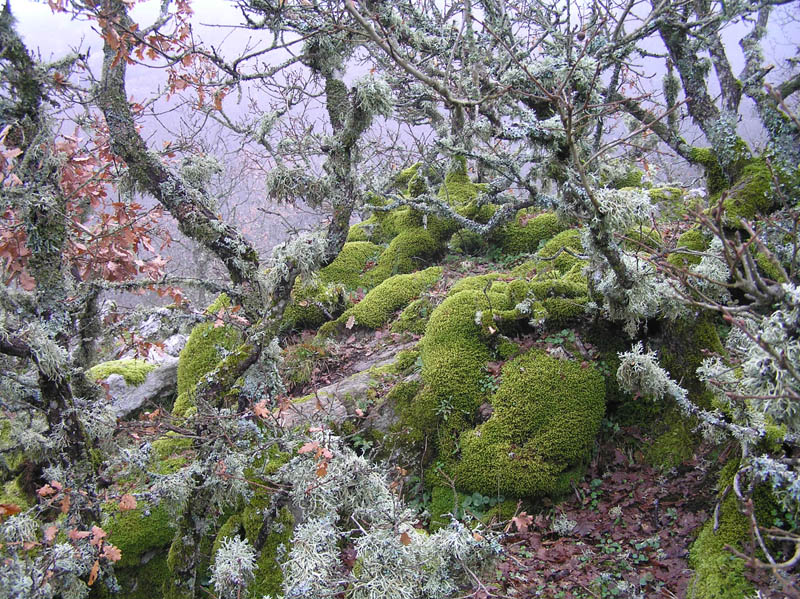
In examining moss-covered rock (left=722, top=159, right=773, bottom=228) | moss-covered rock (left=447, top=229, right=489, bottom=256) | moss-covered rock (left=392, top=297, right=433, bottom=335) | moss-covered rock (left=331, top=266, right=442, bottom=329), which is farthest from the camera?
moss-covered rock (left=447, top=229, right=489, bottom=256)

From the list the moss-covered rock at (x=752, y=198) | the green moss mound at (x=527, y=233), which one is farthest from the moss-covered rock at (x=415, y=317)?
the moss-covered rock at (x=752, y=198)

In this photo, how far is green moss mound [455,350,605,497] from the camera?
15.1 ft

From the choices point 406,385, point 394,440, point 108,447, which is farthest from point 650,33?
point 108,447

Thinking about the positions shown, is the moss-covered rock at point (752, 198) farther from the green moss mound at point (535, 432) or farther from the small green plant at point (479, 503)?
the small green plant at point (479, 503)

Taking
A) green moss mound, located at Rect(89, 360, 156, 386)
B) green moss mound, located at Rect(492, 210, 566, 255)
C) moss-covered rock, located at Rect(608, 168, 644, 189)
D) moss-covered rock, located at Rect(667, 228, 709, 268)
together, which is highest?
moss-covered rock, located at Rect(608, 168, 644, 189)

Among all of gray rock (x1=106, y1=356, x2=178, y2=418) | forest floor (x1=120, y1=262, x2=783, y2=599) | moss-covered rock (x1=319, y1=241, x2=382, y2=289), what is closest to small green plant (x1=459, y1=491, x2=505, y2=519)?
forest floor (x1=120, y1=262, x2=783, y2=599)

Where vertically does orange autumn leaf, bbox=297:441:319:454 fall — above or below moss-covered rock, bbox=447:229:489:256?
→ below

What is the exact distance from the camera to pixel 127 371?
711 centimetres

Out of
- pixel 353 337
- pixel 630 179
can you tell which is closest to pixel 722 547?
pixel 353 337

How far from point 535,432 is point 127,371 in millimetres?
5869

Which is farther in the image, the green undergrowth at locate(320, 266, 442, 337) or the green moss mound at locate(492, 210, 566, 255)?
the green moss mound at locate(492, 210, 566, 255)

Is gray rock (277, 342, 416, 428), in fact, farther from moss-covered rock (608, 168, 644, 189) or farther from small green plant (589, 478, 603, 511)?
moss-covered rock (608, 168, 644, 189)

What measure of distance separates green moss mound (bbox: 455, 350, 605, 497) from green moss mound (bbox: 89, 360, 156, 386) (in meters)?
5.01

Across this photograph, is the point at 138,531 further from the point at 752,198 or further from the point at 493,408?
the point at 752,198
